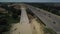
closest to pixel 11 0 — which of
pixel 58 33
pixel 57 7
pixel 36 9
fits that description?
pixel 36 9

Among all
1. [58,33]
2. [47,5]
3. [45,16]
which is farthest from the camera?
[47,5]

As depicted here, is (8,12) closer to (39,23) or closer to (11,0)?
(11,0)

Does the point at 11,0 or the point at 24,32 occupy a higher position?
the point at 11,0

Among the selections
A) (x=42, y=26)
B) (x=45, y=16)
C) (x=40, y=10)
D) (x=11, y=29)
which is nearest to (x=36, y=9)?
(x=40, y=10)

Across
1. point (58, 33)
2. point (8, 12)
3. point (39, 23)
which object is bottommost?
point (58, 33)

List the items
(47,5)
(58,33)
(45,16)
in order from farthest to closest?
(47,5), (45,16), (58,33)

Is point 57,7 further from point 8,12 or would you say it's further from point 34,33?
point 8,12

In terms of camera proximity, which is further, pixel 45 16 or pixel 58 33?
pixel 45 16
